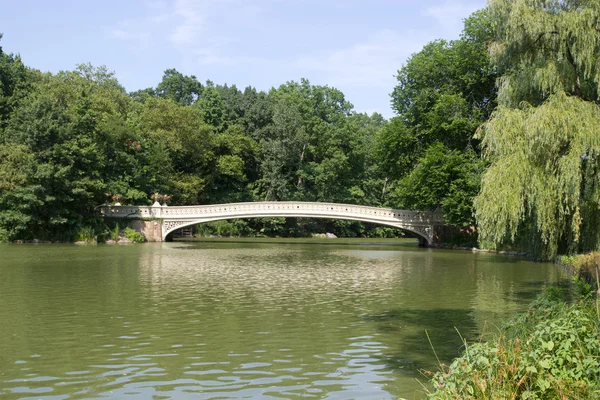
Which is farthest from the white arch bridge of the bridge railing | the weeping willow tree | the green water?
the weeping willow tree

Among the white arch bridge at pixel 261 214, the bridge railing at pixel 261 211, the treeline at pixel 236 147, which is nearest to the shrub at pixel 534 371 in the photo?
the treeline at pixel 236 147

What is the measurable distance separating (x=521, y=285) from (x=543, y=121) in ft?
13.7

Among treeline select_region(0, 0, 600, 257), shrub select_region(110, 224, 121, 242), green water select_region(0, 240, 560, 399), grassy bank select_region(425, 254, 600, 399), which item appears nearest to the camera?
grassy bank select_region(425, 254, 600, 399)

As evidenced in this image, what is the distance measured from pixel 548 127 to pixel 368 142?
49099 millimetres

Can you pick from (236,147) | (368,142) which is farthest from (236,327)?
(368,142)

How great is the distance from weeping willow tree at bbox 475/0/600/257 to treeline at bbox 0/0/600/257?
0.04 m

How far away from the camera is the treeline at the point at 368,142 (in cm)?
1705

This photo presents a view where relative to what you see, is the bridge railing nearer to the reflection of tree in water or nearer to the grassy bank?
the reflection of tree in water

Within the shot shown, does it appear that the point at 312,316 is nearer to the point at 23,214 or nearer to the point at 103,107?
the point at 23,214

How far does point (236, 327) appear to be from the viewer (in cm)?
1046

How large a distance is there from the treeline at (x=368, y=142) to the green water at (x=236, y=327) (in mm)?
3008

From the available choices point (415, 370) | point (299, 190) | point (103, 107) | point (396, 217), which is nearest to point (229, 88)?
point (299, 190)

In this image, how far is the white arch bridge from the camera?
127 feet

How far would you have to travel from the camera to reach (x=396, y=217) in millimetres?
38906
